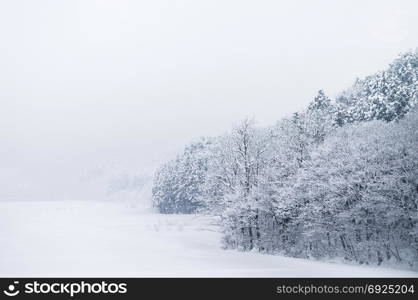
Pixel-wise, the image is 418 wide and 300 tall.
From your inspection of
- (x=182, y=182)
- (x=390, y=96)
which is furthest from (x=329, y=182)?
(x=182, y=182)

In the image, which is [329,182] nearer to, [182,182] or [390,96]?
[390,96]

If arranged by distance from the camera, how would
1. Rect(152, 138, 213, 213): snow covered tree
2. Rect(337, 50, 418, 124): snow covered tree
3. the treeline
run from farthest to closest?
Rect(152, 138, 213, 213): snow covered tree, Rect(337, 50, 418, 124): snow covered tree, the treeline

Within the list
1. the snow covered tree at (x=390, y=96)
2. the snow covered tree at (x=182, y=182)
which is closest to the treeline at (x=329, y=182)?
the snow covered tree at (x=390, y=96)

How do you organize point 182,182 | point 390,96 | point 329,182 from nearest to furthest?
1. point 329,182
2. point 390,96
3. point 182,182

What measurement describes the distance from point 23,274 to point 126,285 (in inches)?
389

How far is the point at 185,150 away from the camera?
128 metres

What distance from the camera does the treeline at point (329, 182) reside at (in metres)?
31.8

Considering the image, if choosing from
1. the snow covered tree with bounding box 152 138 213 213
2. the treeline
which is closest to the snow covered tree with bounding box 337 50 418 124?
the treeline

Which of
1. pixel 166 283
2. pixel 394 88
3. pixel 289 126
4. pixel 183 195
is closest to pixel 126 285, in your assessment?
pixel 166 283

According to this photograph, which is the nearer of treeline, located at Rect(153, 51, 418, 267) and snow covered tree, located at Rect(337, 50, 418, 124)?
treeline, located at Rect(153, 51, 418, 267)

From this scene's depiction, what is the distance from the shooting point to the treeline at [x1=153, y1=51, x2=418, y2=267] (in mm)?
31828

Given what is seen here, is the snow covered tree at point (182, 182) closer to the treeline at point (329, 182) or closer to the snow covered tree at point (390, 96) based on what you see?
the snow covered tree at point (390, 96)

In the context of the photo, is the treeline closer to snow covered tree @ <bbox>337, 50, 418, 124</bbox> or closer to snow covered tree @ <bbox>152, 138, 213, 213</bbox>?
snow covered tree @ <bbox>337, 50, 418, 124</bbox>

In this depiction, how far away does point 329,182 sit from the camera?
3397 cm
